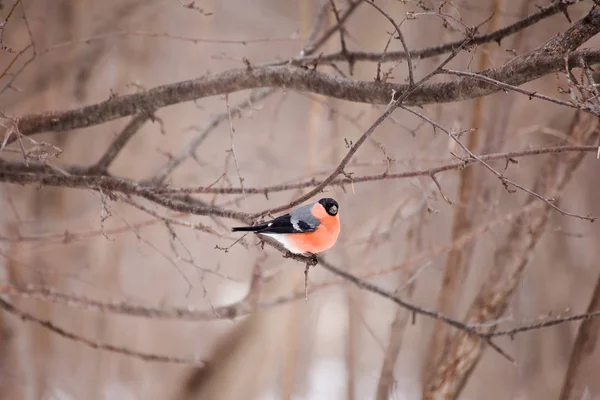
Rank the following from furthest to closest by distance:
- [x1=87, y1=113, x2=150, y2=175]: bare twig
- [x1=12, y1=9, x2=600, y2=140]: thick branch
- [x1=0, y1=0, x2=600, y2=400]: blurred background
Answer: [x1=0, y1=0, x2=600, y2=400]: blurred background, [x1=87, y1=113, x2=150, y2=175]: bare twig, [x1=12, y1=9, x2=600, y2=140]: thick branch

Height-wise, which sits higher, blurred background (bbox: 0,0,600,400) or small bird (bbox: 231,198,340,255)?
blurred background (bbox: 0,0,600,400)

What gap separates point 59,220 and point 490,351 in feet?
9.37

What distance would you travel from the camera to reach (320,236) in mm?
1272

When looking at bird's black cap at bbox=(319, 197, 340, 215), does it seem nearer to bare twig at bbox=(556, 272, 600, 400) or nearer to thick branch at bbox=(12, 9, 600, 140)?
thick branch at bbox=(12, 9, 600, 140)

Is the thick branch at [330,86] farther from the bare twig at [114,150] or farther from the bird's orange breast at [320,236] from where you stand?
the bird's orange breast at [320,236]

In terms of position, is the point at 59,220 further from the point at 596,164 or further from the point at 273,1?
the point at 596,164

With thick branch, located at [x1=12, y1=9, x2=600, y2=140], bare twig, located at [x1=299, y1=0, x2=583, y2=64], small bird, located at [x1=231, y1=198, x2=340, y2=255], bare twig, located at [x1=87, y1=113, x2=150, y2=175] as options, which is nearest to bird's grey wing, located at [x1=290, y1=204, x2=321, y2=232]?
small bird, located at [x1=231, y1=198, x2=340, y2=255]

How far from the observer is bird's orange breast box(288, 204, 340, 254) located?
1.27m

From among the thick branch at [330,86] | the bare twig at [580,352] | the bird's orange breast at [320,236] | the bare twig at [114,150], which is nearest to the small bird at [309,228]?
the bird's orange breast at [320,236]

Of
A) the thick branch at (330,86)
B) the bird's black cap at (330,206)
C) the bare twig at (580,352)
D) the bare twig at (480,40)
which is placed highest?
the bare twig at (480,40)

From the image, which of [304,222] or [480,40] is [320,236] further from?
[480,40]

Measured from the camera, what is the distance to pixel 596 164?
2.92 meters

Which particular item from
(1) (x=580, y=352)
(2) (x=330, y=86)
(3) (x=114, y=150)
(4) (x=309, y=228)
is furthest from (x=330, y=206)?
(1) (x=580, y=352)

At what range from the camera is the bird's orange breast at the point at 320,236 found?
1271 millimetres
